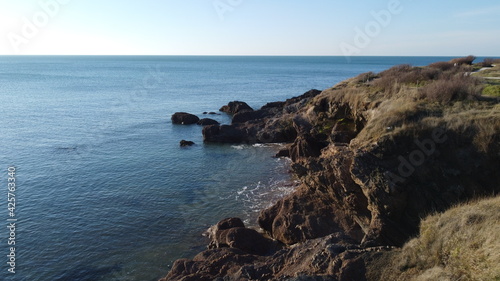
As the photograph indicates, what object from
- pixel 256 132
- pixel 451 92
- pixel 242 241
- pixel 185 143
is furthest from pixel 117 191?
pixel 451 92

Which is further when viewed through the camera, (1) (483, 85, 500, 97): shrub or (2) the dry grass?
(1) (483, 85, 500, 97): shrub

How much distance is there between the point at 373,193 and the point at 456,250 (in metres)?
5.16

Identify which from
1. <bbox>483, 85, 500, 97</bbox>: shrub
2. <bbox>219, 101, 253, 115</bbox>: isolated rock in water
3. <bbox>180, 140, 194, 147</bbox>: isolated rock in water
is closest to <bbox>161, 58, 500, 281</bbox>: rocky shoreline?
<bbox>483, 85, 500, 97</bbox>: shrub

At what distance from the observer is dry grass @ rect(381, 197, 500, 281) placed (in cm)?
917

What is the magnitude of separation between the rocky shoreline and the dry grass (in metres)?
0.47

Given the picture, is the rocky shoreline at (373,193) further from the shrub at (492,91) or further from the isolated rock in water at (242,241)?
the shrub at (492,91)

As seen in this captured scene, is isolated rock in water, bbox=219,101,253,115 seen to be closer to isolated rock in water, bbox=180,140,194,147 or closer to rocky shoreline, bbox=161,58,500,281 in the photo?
isolated rock in water, bbox=180,140,194,147

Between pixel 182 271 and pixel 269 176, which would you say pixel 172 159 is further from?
pixel 182 271

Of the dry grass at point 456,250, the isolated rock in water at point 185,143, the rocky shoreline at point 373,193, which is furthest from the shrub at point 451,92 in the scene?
the isolated rock in water at point 185,143

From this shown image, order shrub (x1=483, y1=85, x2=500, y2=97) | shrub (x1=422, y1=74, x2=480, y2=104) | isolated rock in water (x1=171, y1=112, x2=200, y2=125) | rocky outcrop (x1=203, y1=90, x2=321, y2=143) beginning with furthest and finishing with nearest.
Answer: isolated rock in water (x1=171, y1=112, x2=200, y2=125), rocky outcrop (x1=203, y1=90, x2=321, y2=143), shrub (x1=483, y1=85, x2=500, y2=97), shrub (x1=422, y1=74, x2=480, y2=104)

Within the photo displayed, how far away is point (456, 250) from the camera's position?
998 cm

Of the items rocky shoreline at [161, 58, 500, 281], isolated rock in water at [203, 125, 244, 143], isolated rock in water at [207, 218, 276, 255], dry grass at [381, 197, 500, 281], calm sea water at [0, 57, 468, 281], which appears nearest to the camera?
dry grass at [381, 197, 500, 281]

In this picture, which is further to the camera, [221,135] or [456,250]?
[221,135]

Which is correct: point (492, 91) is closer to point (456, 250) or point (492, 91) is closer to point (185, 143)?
point (456, 250)
